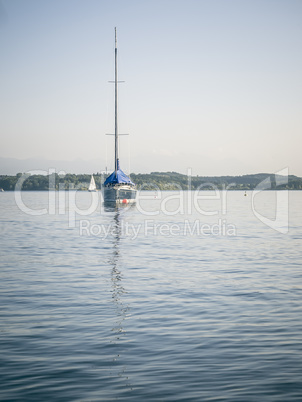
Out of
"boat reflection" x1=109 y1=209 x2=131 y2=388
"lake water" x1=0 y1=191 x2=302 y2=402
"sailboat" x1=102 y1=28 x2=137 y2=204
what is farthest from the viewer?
"sailboat" x1=102 y1=28 x2=137 y2=204

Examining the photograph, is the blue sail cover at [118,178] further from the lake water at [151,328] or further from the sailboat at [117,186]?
the lake water at [151,328]

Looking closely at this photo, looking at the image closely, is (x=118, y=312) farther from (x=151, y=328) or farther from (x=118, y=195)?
(x=118, y=195)

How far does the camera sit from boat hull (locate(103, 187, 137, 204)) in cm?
7681

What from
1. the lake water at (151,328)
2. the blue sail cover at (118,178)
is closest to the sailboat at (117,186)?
the blue sail cover at (118,178)

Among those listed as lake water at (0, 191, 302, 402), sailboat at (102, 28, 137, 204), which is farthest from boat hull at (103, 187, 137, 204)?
lake water at (0, 191, 302, 402)

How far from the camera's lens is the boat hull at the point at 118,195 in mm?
76812

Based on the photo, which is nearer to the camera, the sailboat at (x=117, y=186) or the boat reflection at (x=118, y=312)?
the boat reflection at (x=118, y=312)

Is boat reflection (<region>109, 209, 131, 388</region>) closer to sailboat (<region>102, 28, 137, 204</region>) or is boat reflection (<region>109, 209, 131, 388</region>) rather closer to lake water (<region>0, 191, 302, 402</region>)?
lake water (<region>0, 191, 302, 402</region>)

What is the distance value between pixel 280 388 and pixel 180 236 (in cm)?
3040

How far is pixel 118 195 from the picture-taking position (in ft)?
253

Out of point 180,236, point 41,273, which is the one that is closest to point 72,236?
point 180,236

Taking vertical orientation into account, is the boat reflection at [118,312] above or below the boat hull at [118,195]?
below

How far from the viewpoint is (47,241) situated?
35.5m

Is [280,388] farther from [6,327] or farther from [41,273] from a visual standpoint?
[41,273]
